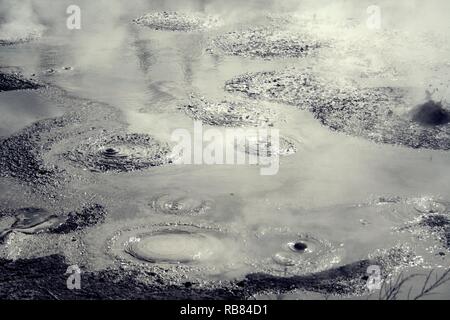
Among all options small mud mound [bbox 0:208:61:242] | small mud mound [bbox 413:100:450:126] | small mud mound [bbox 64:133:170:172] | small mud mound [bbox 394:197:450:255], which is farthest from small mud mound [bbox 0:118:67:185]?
small mud mound [bbox 413:100:450:126]

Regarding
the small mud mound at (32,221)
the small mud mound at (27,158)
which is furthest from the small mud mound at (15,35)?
the small mud mound at (32,221)

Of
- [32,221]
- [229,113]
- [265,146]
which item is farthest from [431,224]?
[32,221]

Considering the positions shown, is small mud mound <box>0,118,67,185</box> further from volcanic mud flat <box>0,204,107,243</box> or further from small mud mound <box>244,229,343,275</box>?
small mud mound <box>244,229,343,275</box>

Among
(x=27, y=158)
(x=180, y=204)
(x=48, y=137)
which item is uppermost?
(x=48, y=137)

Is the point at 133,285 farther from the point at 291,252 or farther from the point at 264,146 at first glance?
the point at 264,146
